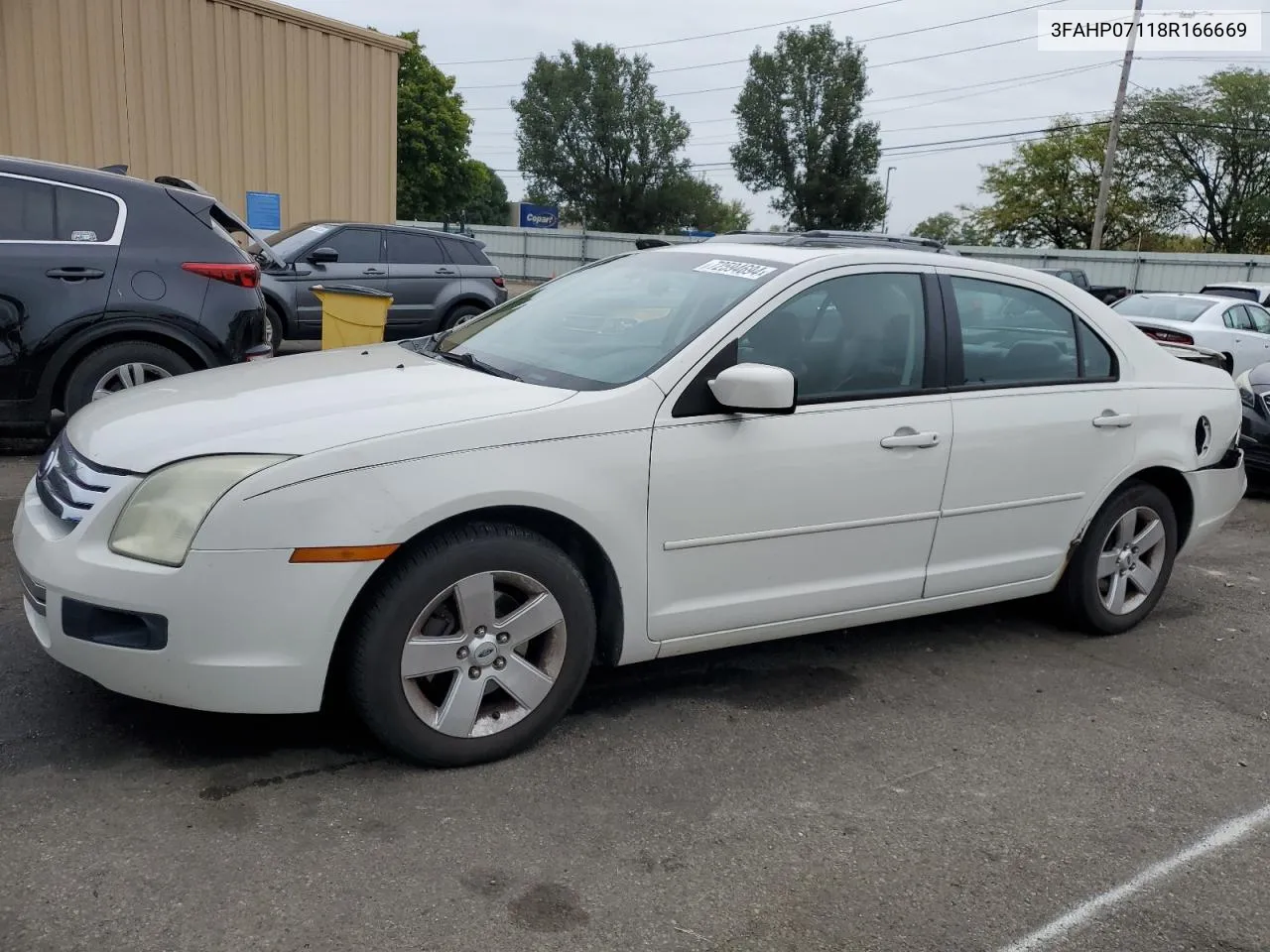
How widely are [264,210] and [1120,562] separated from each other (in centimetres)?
1173

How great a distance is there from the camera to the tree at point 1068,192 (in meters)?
52.8

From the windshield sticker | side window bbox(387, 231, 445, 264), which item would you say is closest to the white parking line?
the windshield sticker

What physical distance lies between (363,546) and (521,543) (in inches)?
18.0

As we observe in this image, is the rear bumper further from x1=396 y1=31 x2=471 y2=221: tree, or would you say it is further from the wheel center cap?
x1=396 y1=31 x2=471 y2=221: tree

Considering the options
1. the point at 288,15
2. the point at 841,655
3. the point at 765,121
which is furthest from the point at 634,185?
the point at 841,655

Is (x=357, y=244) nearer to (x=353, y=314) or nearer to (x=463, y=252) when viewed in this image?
(x=463, y=252)

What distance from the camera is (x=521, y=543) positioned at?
315cm

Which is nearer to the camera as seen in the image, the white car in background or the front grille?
the front grille

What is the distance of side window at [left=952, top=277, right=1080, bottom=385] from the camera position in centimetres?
418

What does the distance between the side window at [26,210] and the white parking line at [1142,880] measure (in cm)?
608

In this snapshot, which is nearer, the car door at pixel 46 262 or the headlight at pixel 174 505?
the headlight at pixel 174 505

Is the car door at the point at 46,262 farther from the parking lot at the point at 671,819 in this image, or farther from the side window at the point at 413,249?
the side window at the point at 413,249

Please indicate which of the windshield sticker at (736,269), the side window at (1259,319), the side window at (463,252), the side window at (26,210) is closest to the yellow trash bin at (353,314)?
the side window at (26,210)

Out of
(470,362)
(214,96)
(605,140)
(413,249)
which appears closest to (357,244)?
(413,249)
